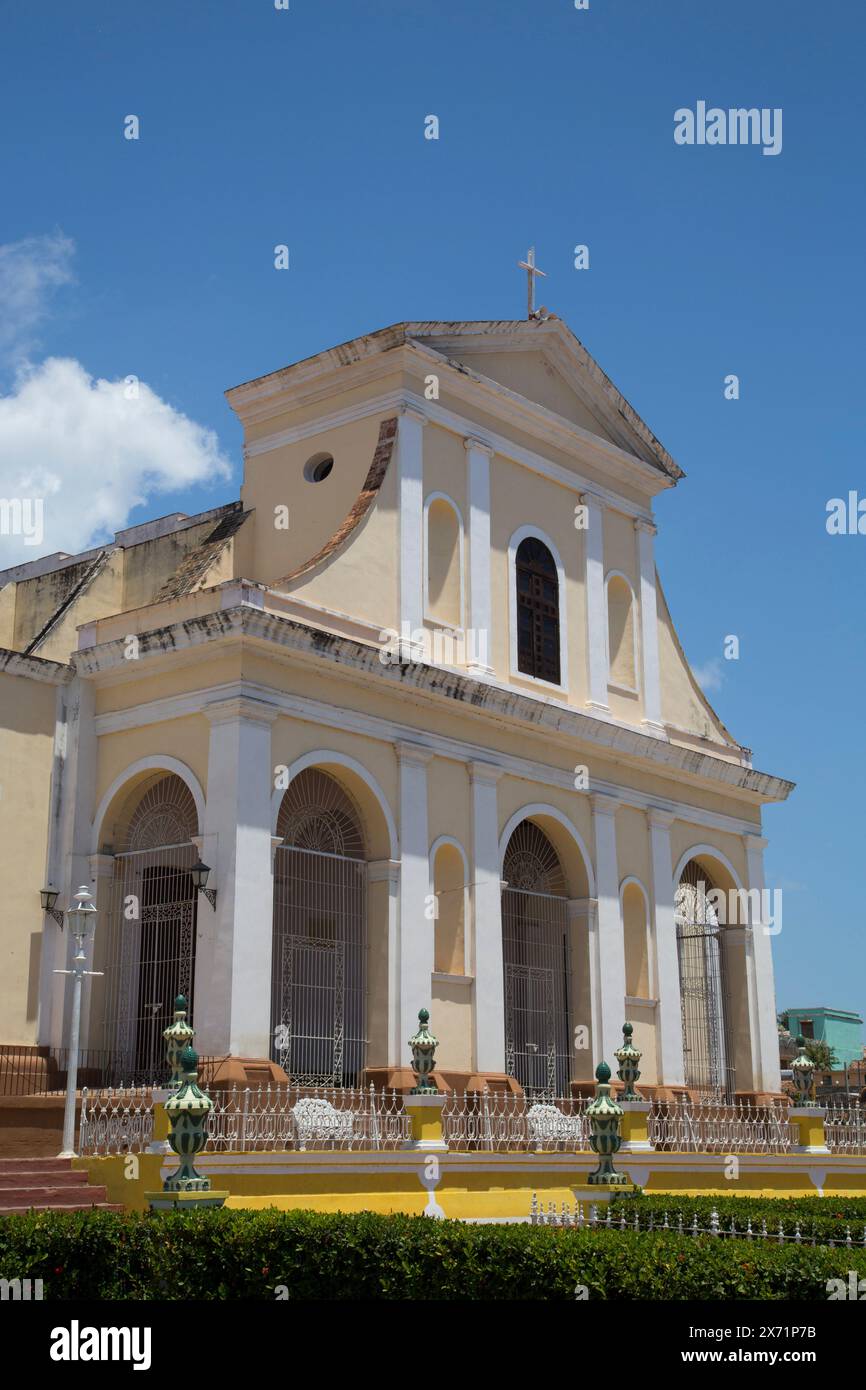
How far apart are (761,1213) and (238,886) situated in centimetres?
653

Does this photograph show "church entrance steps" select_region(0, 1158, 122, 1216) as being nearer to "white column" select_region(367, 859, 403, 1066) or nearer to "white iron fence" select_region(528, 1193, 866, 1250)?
"white iron fence" select_region(528, 1193, 866, 1250)

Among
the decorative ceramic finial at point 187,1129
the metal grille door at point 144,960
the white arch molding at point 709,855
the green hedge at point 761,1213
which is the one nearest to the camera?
the green hedge at point 761,1213

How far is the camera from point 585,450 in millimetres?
22688

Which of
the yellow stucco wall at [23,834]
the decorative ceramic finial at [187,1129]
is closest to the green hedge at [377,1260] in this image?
the decorative ceramic finial at [187,1129]

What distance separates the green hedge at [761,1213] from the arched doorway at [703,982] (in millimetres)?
10488

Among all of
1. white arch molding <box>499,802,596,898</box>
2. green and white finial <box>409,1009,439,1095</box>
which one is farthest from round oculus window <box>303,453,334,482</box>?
green and white finial <box>409,1009,439,1095</box>

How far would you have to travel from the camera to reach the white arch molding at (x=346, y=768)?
1647 centimetres

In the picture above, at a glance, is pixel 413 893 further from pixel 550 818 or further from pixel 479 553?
pixel 479 553

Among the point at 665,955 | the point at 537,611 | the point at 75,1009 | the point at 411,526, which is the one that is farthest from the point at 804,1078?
the point at 75,1009

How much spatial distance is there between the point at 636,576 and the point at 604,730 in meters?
3.49

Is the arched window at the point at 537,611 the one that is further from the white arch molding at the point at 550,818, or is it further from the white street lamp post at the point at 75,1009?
the white street lamp post at the point at 75,1009

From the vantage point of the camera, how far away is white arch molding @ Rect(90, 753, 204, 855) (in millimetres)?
16406

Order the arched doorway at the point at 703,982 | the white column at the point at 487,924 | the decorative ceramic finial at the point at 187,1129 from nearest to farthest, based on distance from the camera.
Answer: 1. the decorative ceramic finial at the point at 187,1129
2. the white column at the point at 487,924
3. the arched doorway at the point at 703,982
